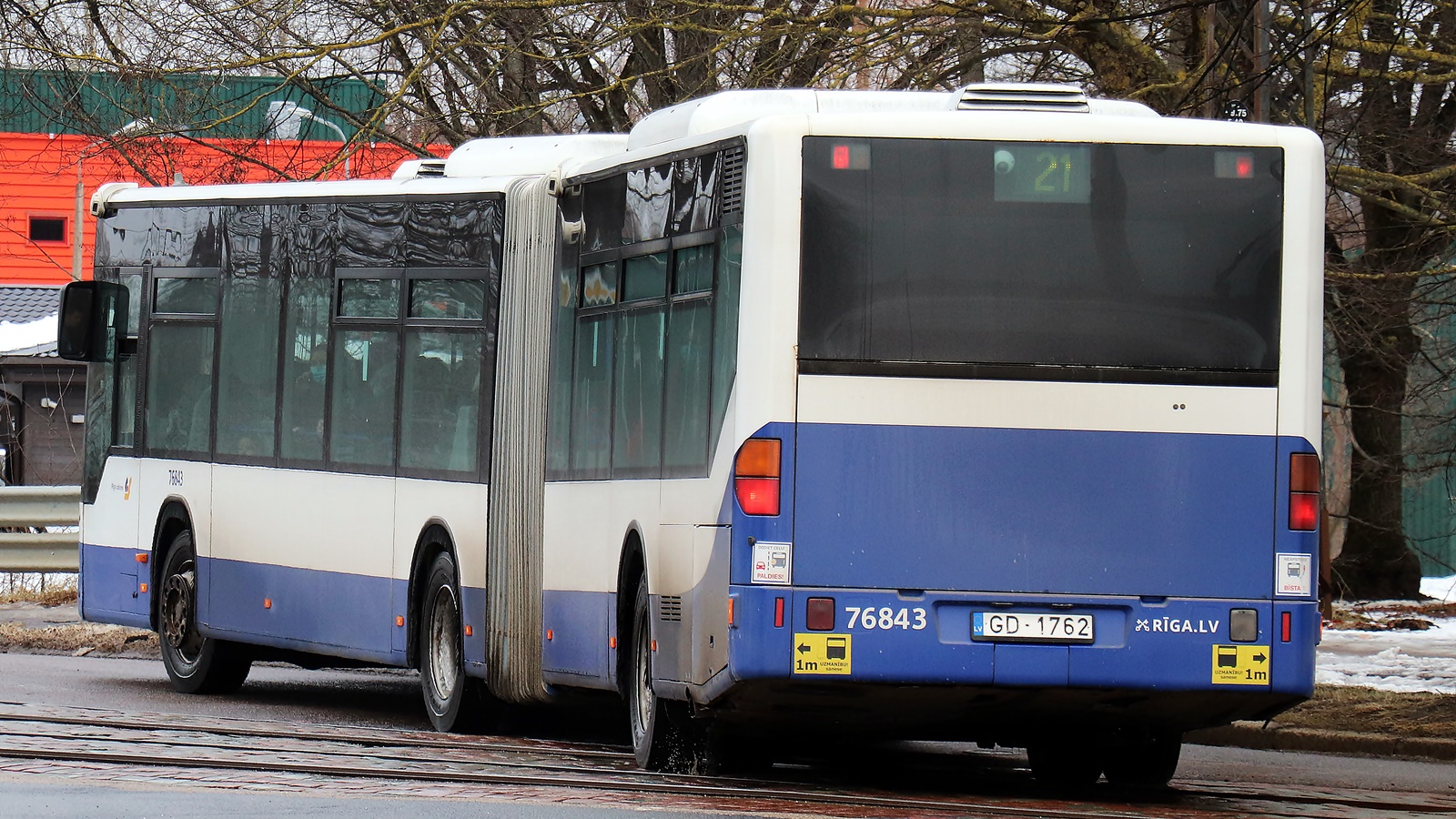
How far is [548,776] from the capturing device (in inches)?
395

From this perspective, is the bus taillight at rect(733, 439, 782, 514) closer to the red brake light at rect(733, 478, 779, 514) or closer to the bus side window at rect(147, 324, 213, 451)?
the red brake light at rect(733, 478, 779, 514)

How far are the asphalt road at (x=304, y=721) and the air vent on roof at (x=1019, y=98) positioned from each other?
3330 millimetres

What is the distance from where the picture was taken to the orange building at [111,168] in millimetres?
21609

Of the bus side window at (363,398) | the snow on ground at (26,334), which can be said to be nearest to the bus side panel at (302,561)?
the bus side window at (363,398)

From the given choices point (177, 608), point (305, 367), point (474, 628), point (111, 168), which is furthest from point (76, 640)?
Result: point (111, 168)

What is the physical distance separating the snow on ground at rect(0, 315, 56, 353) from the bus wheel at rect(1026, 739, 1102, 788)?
27.5m

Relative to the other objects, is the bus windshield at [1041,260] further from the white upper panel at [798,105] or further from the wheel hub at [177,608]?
the wheel hub at [177,608]

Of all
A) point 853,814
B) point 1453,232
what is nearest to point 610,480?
point 853,814

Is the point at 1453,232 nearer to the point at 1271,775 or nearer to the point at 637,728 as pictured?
the point at 1271,775

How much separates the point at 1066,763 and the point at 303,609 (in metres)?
5.32

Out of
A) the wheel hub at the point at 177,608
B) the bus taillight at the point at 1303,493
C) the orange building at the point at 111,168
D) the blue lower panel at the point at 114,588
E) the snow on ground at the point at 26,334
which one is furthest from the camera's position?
the snow on ground at the point at 26,334

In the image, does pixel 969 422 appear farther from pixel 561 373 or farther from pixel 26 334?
pixel 26 334

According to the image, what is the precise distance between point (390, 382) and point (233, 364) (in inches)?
75.3

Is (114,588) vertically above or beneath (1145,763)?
above
